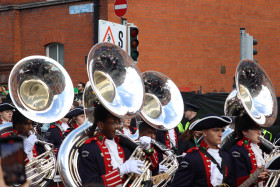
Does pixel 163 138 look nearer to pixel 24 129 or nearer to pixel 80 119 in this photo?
pixel 80 119

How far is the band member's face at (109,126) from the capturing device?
4.90m

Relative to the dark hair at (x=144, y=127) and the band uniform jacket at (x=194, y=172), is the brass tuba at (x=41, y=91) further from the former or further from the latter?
the band uniform jacket at (x=194, y=172)

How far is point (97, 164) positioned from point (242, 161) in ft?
5.53

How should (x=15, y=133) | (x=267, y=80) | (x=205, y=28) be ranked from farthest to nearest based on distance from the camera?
(x=205, y=28)
(x=267, y=80)
(x=15, y=133)

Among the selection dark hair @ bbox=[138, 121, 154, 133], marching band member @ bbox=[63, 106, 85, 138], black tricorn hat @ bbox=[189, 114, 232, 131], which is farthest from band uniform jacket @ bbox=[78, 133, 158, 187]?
marching band member @ bbox=[63, 106, 85, 138]

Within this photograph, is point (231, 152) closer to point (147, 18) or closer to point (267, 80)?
point (267, 80)

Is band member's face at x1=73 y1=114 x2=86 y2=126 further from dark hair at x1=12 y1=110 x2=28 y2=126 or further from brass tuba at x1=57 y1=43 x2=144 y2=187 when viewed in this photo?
brass tuba at x1=57 y1=43 x2=144 y2=187

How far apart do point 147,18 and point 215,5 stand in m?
2.67

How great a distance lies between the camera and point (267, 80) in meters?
6.75

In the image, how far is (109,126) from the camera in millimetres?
4918

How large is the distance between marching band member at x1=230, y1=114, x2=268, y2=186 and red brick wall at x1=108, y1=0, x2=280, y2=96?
397 inches

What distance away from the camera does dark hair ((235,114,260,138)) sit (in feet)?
19.3

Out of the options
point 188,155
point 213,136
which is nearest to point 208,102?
point 213,136

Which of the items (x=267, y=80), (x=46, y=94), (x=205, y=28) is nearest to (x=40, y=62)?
(x=46, y=94)
